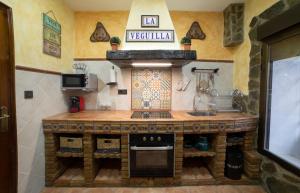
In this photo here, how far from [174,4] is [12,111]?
99.2 inches

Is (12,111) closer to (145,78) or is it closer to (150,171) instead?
(150,171)

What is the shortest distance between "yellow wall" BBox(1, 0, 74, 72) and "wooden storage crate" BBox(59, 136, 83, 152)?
93 cm

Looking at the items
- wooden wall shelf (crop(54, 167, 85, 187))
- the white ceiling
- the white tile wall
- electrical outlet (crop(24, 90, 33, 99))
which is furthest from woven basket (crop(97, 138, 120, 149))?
the white ceiling

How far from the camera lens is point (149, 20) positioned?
7.44 feet

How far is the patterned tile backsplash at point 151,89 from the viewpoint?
2.95 metres

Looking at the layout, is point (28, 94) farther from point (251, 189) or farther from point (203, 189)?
point (251, 189)

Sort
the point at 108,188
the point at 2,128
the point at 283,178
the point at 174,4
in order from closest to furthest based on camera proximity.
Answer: the point at 2,128
the point at 283,178
the point at 108,188
the point at 174,4

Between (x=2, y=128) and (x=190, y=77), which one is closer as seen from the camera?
(x=2, y=128)

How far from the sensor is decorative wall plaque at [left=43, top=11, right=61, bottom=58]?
216 centimetres

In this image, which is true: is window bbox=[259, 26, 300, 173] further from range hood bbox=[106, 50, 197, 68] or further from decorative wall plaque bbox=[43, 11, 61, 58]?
decorative wall plaque bbox=[43, 11, 61, 58]

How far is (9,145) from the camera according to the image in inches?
64.0

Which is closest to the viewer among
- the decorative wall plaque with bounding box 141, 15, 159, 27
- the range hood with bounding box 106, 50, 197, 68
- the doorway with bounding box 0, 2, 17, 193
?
the doorway with bounding box 0, 2, 17, 193

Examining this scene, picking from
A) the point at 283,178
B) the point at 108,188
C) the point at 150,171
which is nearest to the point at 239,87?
the point at 283,178

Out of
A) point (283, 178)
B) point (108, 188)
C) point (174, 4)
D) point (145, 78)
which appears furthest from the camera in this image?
point (145, 78)
